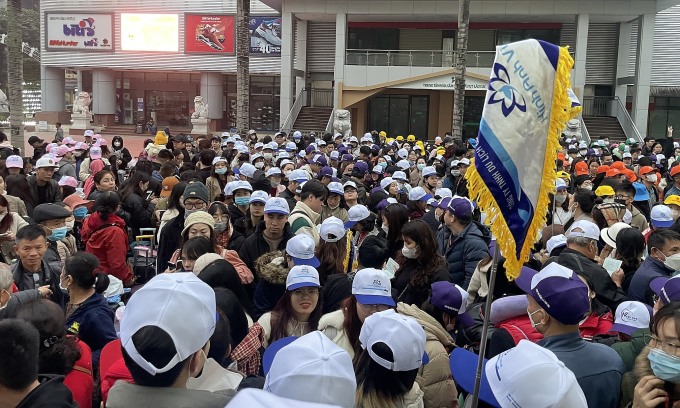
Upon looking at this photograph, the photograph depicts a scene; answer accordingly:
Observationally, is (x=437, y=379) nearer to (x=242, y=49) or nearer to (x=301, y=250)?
(x=301, y=250)

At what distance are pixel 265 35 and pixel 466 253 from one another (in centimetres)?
3541

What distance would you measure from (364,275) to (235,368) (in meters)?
0.96

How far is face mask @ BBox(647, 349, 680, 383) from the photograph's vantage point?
295 cm

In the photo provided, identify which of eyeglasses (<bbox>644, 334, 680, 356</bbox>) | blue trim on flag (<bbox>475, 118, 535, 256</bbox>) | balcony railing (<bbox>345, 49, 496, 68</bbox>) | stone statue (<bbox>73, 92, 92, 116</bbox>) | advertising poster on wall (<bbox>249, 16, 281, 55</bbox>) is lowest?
eyeglasses (<bbox>644, 334, 680, 356</bbox>)

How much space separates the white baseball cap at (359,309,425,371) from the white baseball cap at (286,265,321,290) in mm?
1197

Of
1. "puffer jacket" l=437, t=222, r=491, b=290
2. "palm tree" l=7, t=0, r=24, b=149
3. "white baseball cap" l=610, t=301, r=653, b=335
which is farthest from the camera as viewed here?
"palm tree" l=7, t=0, r=24, b=149

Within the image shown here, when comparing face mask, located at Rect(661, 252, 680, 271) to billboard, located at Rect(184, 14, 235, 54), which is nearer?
face mask, located at Rect(661, 252, 680, 271)

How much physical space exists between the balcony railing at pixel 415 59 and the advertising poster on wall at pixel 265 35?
9.02 metres

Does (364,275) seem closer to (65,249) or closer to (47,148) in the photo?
(65,249)

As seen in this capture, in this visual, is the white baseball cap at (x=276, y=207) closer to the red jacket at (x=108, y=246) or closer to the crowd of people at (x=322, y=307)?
the crowd of people at (x=322, y=307)

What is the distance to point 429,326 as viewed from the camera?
3887 mm

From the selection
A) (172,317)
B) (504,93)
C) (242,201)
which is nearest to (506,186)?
(504,93)

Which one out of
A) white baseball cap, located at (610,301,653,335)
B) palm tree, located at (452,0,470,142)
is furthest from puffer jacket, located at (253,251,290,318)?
palm tree, located at (452,0,470,142)

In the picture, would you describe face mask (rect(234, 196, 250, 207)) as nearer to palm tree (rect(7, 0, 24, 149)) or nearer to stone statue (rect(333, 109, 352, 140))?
palm tree (rect(7, 0, 24, 149))
